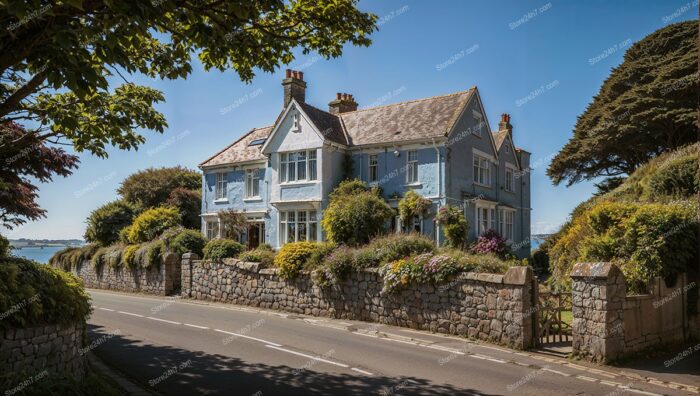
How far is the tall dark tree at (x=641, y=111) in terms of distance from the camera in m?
30.7

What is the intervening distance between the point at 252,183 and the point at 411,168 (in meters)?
11.1

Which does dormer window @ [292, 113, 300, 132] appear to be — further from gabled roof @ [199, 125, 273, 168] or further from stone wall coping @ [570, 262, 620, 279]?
stone wall coping @ [570, 262, 620, 279]

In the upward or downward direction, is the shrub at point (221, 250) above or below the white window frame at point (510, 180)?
below

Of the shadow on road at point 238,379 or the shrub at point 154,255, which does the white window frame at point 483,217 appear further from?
the shadow on road at point 238,379

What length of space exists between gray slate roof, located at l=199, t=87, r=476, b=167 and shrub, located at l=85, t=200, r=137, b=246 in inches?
336

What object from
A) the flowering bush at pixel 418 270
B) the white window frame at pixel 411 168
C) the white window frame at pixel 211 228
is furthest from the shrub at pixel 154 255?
the flowering bush at pixel 418 270

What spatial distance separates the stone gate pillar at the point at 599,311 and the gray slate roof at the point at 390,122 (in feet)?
53.4

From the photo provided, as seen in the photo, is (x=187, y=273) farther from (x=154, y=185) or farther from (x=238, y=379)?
(x=154, y=185)

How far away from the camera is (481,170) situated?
105ft

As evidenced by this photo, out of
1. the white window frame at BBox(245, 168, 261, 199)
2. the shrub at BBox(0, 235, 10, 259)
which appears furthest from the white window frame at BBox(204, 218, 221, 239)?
the shrub at BBox(0, 235, 10, 259)

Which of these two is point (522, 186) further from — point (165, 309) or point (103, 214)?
point (103, 214)

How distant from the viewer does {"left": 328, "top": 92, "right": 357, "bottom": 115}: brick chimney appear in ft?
113

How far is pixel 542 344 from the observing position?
13148mm

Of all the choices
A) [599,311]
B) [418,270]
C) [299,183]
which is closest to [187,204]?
[299,183]
